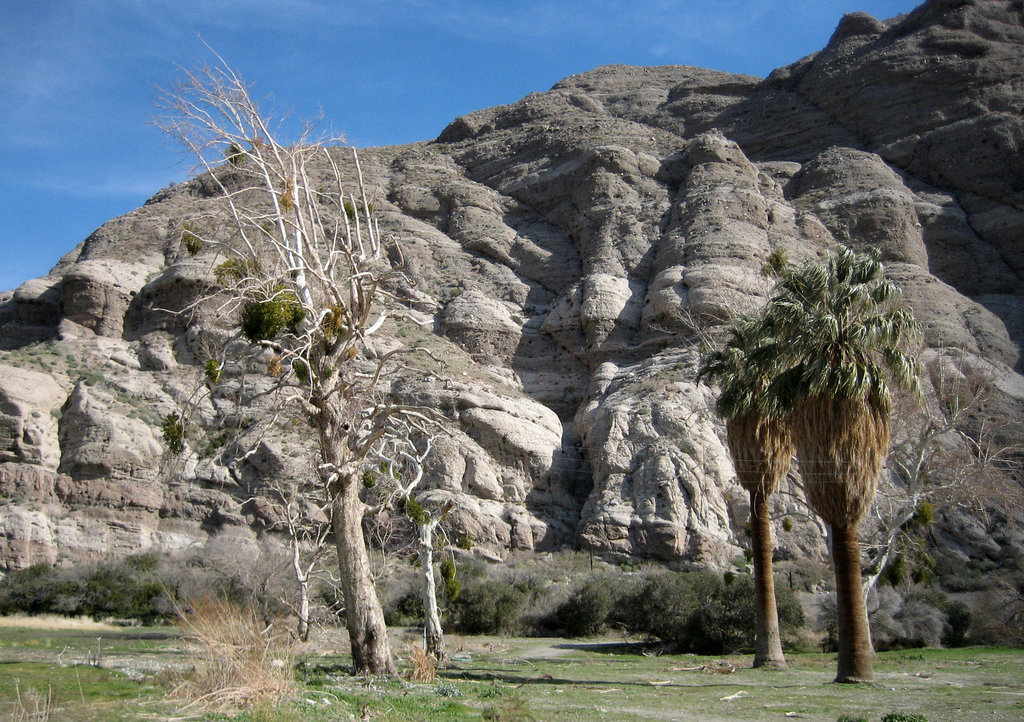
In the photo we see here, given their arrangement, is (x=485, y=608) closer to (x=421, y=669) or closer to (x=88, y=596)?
(x=88, y=596)

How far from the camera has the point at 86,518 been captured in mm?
36156

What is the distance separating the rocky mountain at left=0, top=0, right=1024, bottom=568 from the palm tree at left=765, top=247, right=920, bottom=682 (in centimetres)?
1105

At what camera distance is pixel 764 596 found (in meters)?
19.4

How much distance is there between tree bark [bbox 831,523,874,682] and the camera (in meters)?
15.5

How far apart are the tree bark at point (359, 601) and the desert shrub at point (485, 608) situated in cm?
1627

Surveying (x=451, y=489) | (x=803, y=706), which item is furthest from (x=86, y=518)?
(x=803, y=706)

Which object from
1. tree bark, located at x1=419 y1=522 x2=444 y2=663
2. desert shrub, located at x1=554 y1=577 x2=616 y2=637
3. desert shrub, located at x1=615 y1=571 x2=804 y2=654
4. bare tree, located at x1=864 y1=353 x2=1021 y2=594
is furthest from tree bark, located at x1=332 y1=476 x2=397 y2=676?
desert shrub, located at x1=554 y1=577 x2=616 y2=637

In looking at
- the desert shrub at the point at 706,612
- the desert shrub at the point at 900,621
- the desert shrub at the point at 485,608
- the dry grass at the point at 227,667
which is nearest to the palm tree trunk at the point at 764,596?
the desert shrub at the point at 706,612

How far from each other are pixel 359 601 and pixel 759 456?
10622mm

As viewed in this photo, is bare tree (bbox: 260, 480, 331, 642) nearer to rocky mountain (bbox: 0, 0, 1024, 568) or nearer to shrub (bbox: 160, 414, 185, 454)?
rocky mountain (bbox: 0, 0, 1024, 568)

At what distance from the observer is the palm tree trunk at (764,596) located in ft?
62.8

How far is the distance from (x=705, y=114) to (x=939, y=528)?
173 ft

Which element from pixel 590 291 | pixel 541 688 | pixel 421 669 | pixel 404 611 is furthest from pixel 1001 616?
pixel 590 291

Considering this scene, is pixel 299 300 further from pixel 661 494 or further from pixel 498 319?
pixel 498 319
